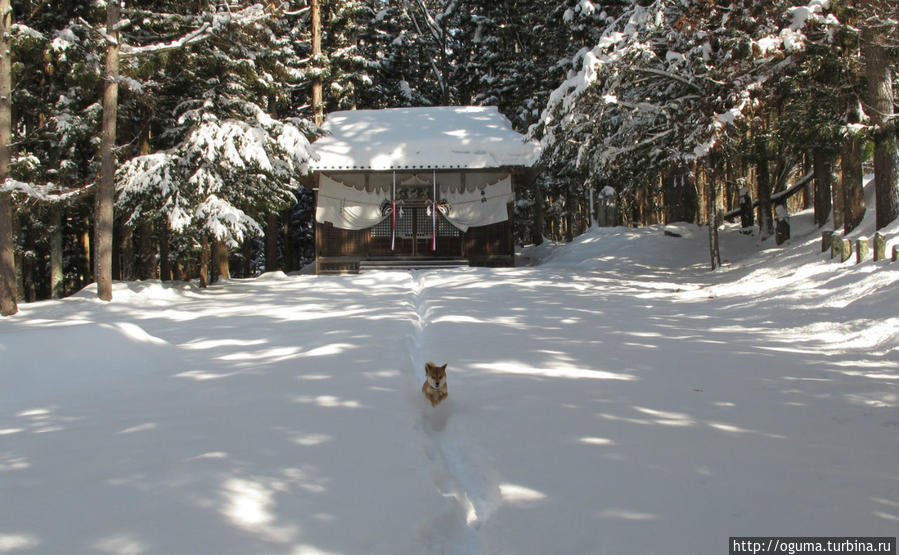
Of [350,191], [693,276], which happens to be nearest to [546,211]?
[350,191]

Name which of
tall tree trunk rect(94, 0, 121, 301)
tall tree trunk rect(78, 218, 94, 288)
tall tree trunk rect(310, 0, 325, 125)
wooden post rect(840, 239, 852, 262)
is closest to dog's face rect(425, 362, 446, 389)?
wooden post rect(840, 239, 852, 262)

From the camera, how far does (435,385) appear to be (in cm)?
398

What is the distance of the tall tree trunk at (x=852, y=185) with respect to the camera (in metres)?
10.2

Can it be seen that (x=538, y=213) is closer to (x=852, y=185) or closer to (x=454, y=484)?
(x=852, y=185)

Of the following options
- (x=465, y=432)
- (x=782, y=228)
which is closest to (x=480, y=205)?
(x=782, y=228)

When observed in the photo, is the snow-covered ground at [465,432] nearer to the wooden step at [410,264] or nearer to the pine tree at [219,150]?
the pine tree at [219,150]

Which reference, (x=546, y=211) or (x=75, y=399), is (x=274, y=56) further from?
(x=546, y=211)

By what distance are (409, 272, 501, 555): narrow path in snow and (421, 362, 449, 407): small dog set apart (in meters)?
0.07

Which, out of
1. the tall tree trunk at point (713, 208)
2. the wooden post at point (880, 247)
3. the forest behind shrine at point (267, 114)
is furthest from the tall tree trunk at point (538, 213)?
the wooden post at point (880, 247)

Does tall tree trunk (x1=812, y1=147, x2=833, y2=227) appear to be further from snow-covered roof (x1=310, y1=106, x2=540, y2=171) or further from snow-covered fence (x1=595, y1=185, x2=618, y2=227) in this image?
snow-covered fence (x1=595, y1=185, x2=618, y2=227)

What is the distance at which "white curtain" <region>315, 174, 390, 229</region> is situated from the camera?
17.1 m

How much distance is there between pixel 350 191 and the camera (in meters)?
17.2

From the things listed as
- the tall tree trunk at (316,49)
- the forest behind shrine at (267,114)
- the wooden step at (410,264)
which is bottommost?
the wooden step at (410,264)

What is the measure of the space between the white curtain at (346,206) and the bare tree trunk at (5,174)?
826 centimetres
